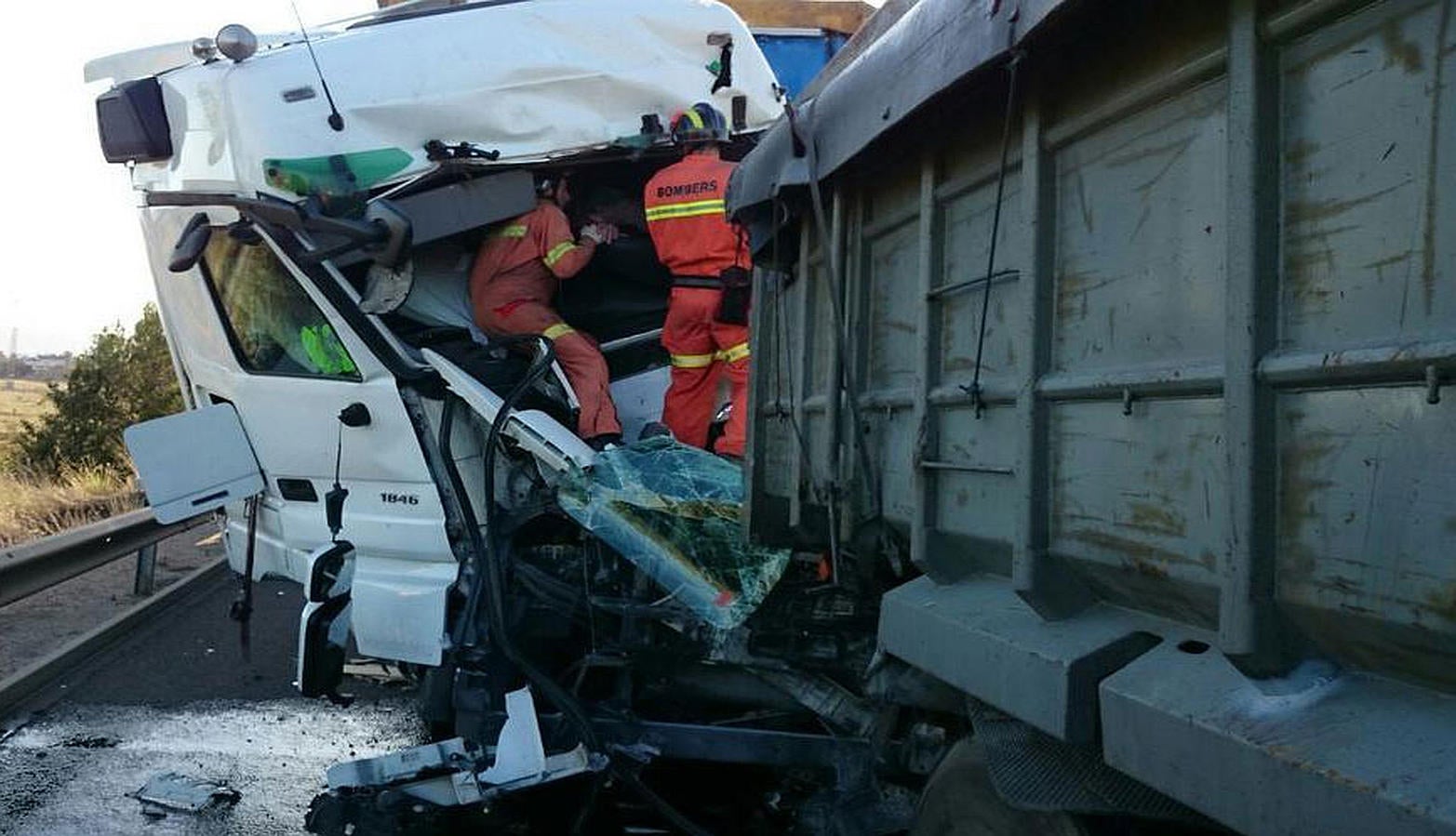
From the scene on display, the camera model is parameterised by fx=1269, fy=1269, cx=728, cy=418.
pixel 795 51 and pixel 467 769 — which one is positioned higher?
pixel 795 51

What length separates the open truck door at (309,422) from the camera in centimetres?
477

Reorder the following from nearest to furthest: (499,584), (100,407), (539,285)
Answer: (499,584), (539,285), (100,407)

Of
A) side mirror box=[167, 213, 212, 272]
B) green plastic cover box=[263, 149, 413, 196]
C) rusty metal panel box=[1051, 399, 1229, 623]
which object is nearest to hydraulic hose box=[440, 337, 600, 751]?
green plastic cover box=[263, 149, 413, 196]

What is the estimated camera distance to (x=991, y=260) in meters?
2.34

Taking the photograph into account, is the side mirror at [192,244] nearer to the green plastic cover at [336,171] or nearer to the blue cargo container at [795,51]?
the green plastic cover at [336,171]

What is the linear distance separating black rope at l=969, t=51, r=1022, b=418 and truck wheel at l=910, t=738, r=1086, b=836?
696 millimetres

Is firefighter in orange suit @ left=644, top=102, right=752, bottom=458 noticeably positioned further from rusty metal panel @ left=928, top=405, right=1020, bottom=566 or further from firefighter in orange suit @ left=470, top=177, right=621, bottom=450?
rusty metal panel @ left=928, top=405, right=1020, bottom=566

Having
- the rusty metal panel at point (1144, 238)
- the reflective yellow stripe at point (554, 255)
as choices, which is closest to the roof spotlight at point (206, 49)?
the reflective yellow stripe at point (554, 255)

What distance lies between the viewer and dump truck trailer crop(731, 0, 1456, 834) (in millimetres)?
1380

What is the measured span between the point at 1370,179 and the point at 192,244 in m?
4.62

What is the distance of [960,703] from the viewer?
2643 mm

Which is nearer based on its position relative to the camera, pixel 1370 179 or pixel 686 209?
pixel 1370 179

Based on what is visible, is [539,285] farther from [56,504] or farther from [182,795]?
[56,504]

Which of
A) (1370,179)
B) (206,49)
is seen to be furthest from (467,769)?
(1370,179)
